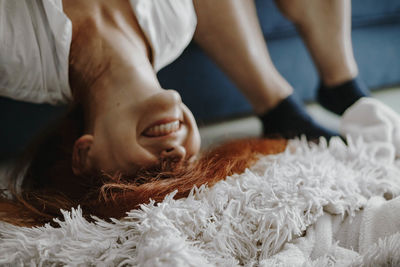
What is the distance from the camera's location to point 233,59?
0.80 metres

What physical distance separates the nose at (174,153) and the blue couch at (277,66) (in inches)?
15.1

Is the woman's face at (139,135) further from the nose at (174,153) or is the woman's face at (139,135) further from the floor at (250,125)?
the floor at (250,125)

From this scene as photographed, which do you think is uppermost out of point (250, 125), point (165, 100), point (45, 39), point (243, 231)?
point (45, 39)

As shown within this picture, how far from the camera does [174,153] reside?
542 mm

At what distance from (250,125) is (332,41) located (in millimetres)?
292

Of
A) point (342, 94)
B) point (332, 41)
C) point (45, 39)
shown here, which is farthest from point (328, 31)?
point (45, 39)

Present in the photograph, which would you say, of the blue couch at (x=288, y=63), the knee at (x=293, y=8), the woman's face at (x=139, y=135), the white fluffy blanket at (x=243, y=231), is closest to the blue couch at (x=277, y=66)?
the blue couch at (x=288, y=63)

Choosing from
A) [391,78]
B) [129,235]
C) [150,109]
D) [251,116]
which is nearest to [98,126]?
[150,109]

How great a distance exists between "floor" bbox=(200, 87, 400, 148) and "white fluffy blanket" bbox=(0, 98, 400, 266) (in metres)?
0.35

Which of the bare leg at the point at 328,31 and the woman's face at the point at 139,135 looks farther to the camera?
the bare leg at the point at 328,31

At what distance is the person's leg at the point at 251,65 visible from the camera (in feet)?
2.53

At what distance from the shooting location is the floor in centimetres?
92

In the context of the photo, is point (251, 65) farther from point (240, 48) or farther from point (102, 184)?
point (102, 184)

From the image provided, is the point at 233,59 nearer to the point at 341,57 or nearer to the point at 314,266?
the point at 341,57
